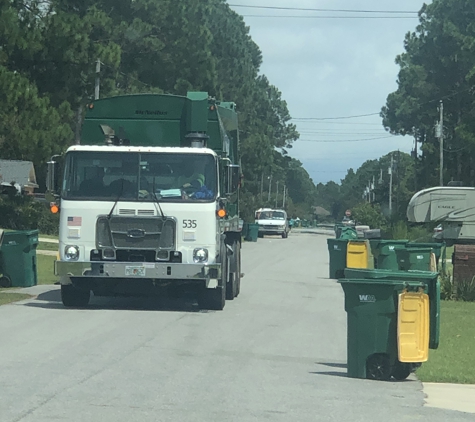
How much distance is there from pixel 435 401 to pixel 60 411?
3.47 metres

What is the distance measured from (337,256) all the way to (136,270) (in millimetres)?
11797

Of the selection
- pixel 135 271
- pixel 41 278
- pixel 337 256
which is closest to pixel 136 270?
pixel 135 271

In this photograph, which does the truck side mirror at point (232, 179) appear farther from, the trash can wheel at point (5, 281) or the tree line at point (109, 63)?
the tree line at point (109, 63)

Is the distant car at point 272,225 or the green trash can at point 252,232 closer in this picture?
the green trash can at point 252,232

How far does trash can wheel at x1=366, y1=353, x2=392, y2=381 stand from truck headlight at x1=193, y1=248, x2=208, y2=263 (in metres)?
5.73

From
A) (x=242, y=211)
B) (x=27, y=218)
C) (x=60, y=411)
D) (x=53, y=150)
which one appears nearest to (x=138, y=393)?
(x=60, y=411)

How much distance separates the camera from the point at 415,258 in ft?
75.7

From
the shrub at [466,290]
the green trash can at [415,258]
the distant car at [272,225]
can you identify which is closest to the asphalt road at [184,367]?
the shrub at [466,290]

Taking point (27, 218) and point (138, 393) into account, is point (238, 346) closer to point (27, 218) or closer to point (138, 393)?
point (138, 393)

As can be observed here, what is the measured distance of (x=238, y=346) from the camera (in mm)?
12680

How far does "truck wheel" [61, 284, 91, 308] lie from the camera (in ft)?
54.7

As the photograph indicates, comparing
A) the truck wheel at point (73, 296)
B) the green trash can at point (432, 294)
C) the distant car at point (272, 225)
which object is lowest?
the truck wheel at point (73, 296)

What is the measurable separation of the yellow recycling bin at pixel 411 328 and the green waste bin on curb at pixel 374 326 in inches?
2.7

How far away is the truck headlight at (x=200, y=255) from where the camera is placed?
15672mm
